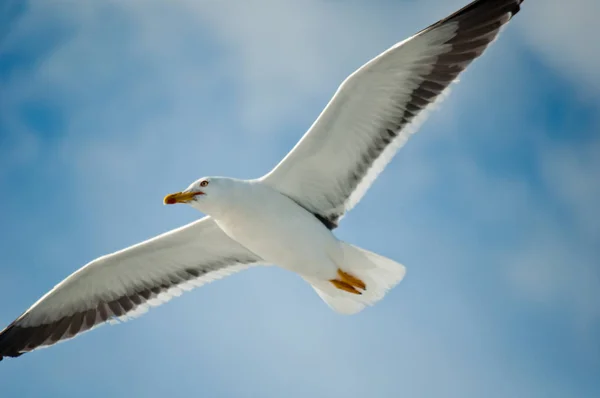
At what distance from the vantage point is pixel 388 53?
913cm

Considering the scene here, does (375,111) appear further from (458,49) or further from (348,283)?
(348,283)

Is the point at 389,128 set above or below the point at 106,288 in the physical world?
above

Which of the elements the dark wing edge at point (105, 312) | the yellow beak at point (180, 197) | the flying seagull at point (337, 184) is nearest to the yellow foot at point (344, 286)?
the flying seagull at point (337, 184)

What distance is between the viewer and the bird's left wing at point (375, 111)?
9.10 metres

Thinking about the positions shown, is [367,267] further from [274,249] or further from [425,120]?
[425,120]

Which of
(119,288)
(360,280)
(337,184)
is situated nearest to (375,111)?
(337,184)

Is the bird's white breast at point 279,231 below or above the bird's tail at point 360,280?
above

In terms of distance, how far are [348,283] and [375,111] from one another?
194 cm

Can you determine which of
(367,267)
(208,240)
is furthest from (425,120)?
(208,240)

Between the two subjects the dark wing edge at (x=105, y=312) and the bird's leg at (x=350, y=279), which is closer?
the bird's leg at (x=350, y=279)

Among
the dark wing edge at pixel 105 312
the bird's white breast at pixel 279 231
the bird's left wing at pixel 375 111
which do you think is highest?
the bird's left wing at pixel 375 111

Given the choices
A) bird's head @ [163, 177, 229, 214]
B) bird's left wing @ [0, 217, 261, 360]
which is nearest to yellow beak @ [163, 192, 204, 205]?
bird's head @ [163, 177, 229, 214]

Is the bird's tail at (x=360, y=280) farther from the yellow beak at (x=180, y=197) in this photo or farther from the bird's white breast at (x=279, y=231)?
the yellow beak at (x=180, y=197)

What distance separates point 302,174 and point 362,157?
71 cm
